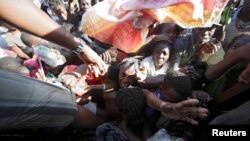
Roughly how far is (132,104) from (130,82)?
52 centimetres

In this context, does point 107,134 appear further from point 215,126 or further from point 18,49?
point 18,49

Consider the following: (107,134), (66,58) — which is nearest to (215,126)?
(107,134)

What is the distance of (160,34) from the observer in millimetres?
3096

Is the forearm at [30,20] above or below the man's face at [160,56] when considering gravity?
below

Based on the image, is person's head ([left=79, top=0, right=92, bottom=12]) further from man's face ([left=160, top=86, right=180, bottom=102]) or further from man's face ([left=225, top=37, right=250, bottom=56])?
man's face ([left=160, top=86, right=180, bottom=102])

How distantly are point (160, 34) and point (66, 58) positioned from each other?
0.95 meters

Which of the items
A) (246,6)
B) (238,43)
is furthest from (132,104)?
(246,6)

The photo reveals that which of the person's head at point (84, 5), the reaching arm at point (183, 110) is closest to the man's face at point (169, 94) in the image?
the reaching arm at point (183, 110)

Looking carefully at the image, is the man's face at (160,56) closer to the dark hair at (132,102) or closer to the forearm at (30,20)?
the dark hair at (132,102)

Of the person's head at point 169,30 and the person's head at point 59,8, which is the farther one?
the person's head at point 59,8

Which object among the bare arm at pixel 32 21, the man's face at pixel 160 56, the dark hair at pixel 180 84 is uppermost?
the man's face at pixel 160 56

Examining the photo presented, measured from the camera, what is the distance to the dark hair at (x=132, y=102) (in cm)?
209

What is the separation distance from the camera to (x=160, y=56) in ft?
9.38

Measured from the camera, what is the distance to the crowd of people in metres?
1.32
